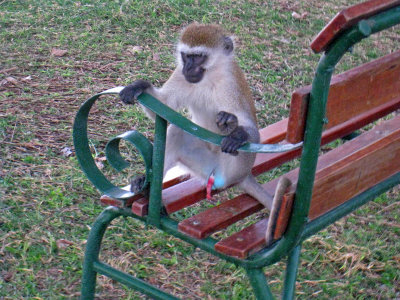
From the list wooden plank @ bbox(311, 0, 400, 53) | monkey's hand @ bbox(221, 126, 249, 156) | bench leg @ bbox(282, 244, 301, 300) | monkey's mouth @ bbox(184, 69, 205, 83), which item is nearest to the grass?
bench leg @ bbox(282, 244, 301, 300)

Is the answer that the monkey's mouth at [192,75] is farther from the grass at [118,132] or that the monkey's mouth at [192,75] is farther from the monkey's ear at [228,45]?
the grass at [118,132]

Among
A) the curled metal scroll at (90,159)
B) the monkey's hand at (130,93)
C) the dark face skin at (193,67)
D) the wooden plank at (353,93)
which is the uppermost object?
the wooden plank at (353,93)

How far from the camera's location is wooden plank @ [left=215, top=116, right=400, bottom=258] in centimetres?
225

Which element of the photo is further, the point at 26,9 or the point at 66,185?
the point at 26,9

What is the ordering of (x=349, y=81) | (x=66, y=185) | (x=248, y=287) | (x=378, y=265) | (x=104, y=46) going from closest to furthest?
(x=349, y=81)
(x=248, y=287)
(x=378, y=265)
(x=66, y=185)
(x=104, y=46)

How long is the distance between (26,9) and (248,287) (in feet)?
13.3

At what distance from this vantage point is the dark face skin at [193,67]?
10.6 feet

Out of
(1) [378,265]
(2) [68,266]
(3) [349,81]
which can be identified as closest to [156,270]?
(2) [68,266]

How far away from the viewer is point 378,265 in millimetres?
3523

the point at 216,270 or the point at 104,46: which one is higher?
the point at 104,46

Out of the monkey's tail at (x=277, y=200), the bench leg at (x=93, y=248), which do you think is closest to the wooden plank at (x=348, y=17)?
the monkey's tail at (x=277, y=200)

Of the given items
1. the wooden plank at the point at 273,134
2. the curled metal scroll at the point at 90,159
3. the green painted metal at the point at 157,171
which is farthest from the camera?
the wooden plank at the point at 273,134

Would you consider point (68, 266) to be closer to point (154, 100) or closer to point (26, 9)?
point (154, 100)

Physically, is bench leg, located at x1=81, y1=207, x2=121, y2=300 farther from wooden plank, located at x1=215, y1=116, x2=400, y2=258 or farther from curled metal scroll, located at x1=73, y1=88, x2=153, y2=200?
wooden plank, located at x1=215, y1=116, x2=400, y2=258
